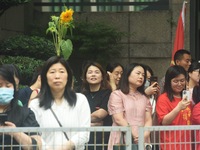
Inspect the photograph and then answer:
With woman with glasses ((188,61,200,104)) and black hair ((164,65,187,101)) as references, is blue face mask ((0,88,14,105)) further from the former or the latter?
woman with glasses ((188,61,200,104))

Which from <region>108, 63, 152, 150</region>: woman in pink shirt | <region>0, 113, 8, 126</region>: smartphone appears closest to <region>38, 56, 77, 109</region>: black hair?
<region>0, 113, 8, 126</region>: smartphone

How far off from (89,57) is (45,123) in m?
8.22

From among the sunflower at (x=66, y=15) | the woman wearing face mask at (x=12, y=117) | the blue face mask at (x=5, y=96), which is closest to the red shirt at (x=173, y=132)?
the woman wearing face mask at (x=12, y=117)

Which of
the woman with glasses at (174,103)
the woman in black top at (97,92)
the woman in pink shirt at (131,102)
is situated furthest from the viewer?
the woman in black top at (97,92)

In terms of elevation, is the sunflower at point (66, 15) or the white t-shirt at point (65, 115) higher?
the sunflower at point (66, 15)

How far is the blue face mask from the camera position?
18.2 ft

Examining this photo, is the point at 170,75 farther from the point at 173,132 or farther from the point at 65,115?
the point at 65,115

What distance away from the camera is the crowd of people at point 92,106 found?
5359 millimetres

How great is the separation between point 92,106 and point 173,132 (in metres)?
2.03

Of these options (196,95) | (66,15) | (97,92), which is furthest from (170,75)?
(66,15)

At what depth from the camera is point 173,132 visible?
573cm

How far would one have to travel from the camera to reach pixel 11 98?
559 centimetres

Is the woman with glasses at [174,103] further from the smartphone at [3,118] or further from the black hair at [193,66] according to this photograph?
the smartphone at [3,118]

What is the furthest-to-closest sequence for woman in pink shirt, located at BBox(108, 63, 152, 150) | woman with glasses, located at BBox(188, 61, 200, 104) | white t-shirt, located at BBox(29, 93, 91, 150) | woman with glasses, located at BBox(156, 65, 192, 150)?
woman with glasses, located at BBox(188, 61, 200, 104), woman in pink shirt, located at BBox(108, 63, 152, 150), woman with glasses, located at BBox(156, 65, 192, 150), white t-shirt, located at BBox(29, 93, 91, 150)
